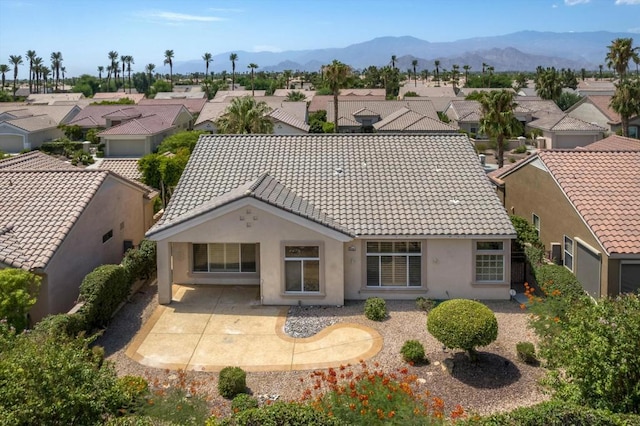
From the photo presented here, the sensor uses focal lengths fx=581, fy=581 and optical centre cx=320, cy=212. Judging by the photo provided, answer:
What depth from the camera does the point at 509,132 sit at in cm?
4809

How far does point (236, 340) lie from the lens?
18.1m

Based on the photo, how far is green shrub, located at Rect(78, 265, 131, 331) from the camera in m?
17.9

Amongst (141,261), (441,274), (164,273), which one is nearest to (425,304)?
(441,274)

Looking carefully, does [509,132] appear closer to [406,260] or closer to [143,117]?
[406,260]

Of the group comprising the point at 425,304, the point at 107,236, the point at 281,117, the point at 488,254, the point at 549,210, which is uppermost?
the point at 281,117

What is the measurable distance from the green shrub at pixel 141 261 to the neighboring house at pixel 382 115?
42.8 m

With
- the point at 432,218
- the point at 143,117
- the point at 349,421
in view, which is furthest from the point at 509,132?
the point at 143,117

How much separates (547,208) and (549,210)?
0.26 metres

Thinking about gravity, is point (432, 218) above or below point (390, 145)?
below

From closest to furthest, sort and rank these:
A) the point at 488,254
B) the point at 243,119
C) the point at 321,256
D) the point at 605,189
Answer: the point at 321,256, the point at 488,254, the point at 605,189, the point at 243,119

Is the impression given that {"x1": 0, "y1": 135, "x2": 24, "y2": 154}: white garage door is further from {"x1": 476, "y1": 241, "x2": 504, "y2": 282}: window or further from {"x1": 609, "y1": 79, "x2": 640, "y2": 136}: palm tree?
{"x1": 609, "y1": 79, "x2": 640, "y2": 136}: palm tree

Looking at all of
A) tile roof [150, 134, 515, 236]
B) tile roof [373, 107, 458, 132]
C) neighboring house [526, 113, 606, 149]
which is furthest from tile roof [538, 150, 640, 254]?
neighboring house [526, 113, 606, 149]

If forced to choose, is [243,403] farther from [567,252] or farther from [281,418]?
[567,252]

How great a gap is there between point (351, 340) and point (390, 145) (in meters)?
11.0
